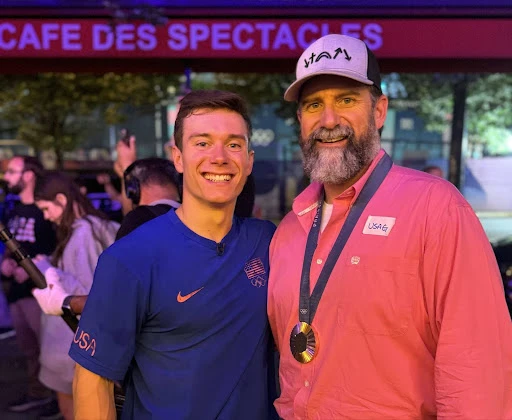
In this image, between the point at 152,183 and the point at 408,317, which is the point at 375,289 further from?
the point at 152,183

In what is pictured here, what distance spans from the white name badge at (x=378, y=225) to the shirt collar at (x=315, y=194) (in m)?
0.13

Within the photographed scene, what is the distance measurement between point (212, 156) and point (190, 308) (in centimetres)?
56

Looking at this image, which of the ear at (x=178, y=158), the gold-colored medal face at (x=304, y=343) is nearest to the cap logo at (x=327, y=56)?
the ear at (x=178, y=158)

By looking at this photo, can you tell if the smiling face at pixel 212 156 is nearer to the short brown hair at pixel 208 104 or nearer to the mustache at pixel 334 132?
the short brown hair at pixel 208 104

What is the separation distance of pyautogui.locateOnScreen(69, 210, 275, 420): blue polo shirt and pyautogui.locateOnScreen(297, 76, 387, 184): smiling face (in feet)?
1.67

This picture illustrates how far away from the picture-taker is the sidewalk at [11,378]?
4465 mm

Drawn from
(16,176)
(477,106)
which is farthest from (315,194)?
(477,106)

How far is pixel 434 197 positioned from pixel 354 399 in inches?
27.1

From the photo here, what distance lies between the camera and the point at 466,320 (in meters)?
1.56

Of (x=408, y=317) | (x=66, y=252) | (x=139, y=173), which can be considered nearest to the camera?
(x=408, y=317)

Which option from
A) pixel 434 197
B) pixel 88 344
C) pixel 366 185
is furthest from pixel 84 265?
pixel 434 197

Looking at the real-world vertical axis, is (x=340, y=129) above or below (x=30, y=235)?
above

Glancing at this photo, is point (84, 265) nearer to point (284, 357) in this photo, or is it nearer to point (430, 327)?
point (284, 357)

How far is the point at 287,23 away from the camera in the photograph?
12.9 ft
